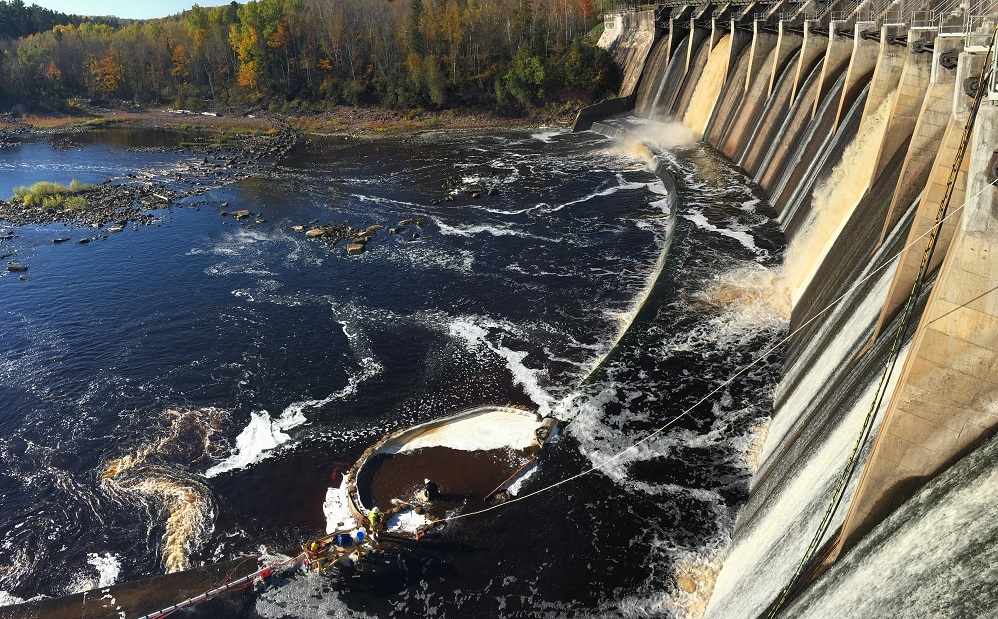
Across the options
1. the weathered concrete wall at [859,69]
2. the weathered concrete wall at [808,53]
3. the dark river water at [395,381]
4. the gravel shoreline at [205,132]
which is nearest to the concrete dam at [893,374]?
the weathered concrete wall at [859,69]

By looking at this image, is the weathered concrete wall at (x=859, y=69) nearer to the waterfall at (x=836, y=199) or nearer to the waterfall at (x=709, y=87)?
the waterfall at (x=836, y=199)

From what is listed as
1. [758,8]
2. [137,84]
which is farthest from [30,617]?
[137,84]

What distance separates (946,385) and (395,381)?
24258mm

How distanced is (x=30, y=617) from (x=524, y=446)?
60.4 feet

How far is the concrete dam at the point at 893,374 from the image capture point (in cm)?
1602

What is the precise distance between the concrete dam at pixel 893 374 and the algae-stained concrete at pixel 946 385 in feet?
0.12

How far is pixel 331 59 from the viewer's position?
414 ft

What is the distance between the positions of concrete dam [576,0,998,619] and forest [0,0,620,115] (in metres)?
68.4

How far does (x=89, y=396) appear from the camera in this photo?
35.0m

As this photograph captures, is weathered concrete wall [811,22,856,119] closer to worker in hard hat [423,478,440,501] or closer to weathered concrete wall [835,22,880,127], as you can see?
weathered concrete wall [835,22,880,127]

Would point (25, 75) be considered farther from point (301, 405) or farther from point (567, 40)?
point (301, 405)

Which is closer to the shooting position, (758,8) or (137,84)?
(758,8)

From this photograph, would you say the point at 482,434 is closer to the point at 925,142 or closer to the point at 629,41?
the point at 925,142

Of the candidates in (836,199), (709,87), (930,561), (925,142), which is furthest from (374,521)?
(709,87)
